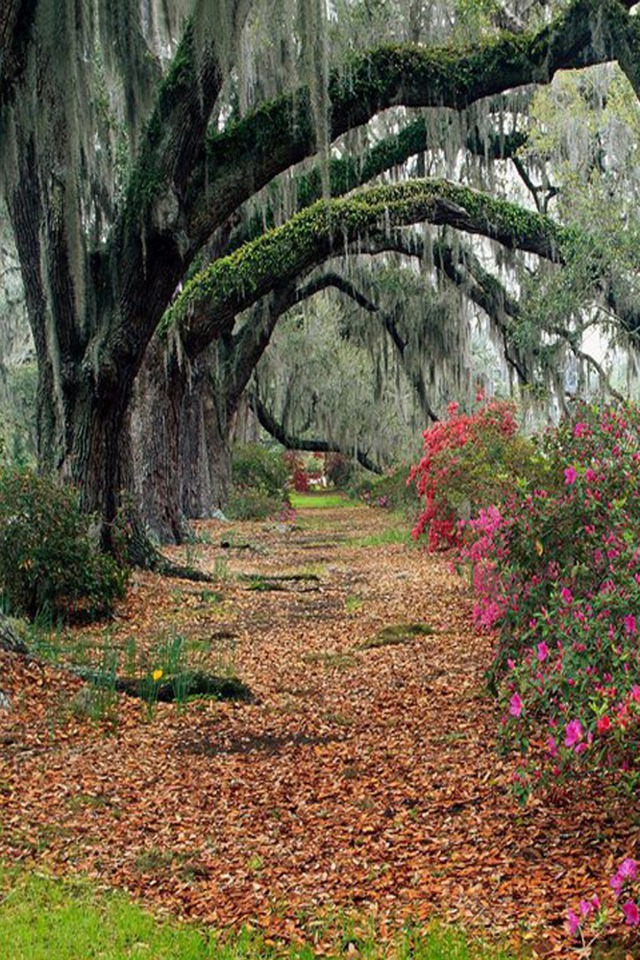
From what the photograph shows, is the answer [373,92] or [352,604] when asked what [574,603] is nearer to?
[352,604]

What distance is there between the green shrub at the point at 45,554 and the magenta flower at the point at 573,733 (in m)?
4.59

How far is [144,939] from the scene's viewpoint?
8.80 ft

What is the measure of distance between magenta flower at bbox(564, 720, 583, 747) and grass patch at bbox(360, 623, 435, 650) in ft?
12.2

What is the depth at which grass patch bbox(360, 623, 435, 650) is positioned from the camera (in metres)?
6.52

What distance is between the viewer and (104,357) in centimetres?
771

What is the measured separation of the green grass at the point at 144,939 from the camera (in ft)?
8.39

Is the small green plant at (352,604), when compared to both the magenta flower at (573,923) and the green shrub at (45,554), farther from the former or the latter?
the magenta flower at (573,923)

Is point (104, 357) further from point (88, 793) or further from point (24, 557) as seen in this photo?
point (88, 793)

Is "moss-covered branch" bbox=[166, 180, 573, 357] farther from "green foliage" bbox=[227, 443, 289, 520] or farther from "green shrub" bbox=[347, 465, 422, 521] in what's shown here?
"green foliage" bbox=[227, 443, 289, 520]

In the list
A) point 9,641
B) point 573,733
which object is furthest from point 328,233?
point 573,733

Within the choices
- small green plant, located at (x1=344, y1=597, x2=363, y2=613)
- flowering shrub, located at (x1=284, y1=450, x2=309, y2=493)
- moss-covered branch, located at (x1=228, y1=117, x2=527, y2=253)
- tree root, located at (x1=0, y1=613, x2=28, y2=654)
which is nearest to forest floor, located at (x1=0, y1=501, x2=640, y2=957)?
tree root, located at (x1=0, y1=613, x2=28, y2=654)

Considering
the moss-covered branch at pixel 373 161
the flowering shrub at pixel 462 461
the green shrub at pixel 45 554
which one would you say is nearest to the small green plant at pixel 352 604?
the flowering shrub at pixel 462 461

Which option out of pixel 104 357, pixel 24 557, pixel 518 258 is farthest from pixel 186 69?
pixel 518 258

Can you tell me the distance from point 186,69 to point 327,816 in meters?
5.70
